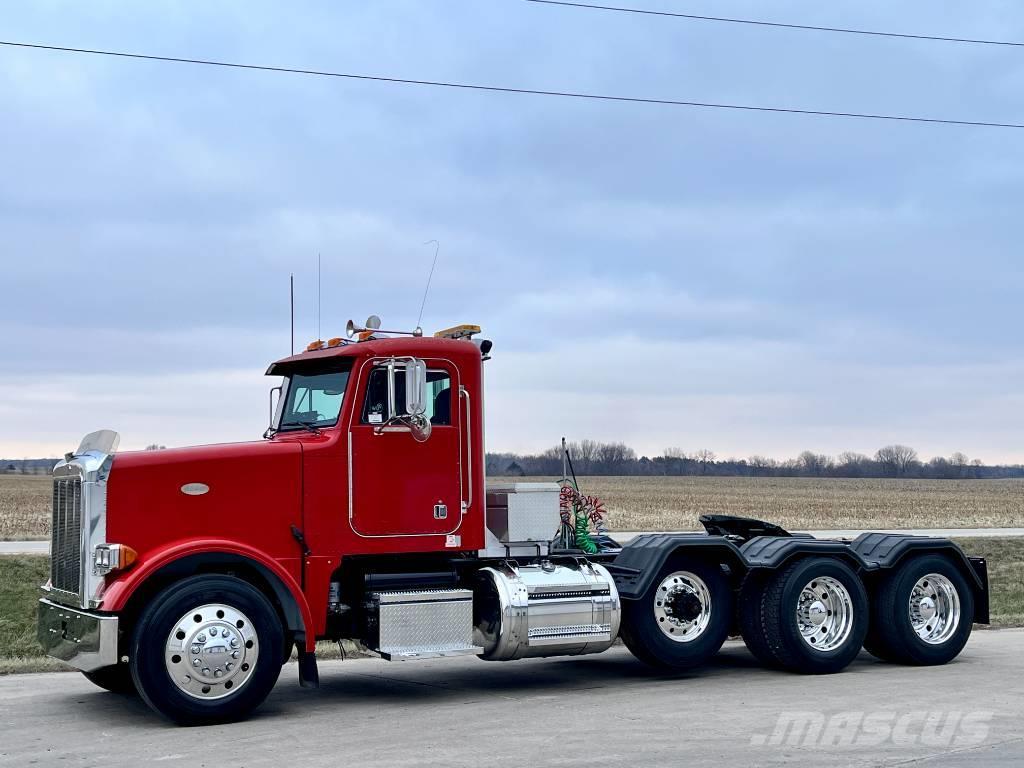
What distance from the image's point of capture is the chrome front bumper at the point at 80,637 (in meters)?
9.23

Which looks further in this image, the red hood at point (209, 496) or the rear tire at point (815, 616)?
the rear tire at point (815, 616)

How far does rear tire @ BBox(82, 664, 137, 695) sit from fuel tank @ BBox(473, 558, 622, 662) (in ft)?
10.2

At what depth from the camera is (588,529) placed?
12.5 metres

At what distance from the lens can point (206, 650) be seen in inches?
367

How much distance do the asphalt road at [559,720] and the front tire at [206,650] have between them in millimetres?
237

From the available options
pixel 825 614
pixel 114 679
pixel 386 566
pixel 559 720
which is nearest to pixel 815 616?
pixel 825 614

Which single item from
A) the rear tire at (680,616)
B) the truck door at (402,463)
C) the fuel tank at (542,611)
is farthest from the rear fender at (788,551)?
the truck door at (402,463)

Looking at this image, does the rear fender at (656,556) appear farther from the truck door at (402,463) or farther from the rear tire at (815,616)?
the truck door at (402,463)

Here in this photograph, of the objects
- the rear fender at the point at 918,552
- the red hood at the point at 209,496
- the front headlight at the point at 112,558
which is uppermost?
the red hood at the point at 209,496

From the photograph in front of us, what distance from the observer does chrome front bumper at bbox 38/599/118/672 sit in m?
9.23

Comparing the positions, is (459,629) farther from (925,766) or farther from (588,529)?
(925,766)

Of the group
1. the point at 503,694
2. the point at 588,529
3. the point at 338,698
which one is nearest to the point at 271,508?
the point at 338,698

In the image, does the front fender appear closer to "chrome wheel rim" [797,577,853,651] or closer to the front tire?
the front tire

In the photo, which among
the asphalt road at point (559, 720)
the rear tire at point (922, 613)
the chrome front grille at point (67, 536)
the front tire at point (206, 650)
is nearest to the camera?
the asphalt road at point (559, 720)
